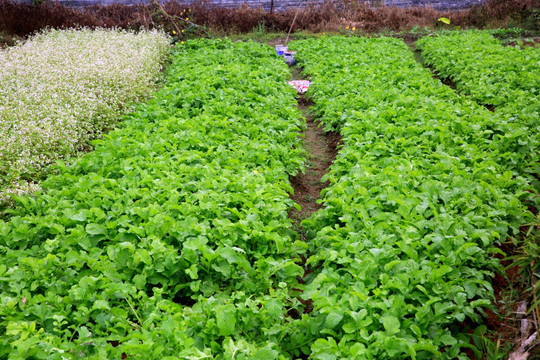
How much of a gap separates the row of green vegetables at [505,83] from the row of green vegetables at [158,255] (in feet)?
9.32

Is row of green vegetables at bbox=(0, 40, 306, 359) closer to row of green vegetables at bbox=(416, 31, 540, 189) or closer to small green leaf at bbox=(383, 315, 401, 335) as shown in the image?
small green leaf at bbox=(383, 315, 401, 335)

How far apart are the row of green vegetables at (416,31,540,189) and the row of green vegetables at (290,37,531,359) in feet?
0.74

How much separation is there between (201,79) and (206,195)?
545 cm

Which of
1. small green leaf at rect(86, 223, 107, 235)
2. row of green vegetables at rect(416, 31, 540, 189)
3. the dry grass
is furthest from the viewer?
the dry grass

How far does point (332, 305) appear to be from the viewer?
3.26 meters

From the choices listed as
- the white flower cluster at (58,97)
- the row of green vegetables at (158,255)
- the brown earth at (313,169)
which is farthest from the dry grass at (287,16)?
the row of green vegetables at (158,255)

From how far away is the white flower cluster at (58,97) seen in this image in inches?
249

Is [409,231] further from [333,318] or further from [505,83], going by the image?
[505,83]

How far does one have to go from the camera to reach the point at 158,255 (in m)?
3.82

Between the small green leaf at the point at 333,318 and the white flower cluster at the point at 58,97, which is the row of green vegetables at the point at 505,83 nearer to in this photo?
the small green leaf at the point at 333,318

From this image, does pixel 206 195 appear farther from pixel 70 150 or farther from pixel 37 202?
pixel 70 150

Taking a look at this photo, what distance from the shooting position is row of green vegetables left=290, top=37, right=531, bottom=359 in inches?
127

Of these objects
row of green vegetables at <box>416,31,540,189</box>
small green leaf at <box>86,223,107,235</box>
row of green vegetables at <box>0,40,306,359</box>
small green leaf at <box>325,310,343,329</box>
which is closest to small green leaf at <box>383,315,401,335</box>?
small green leaf at <box>325,310,343,329</box>

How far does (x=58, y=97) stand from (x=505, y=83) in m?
8.16
